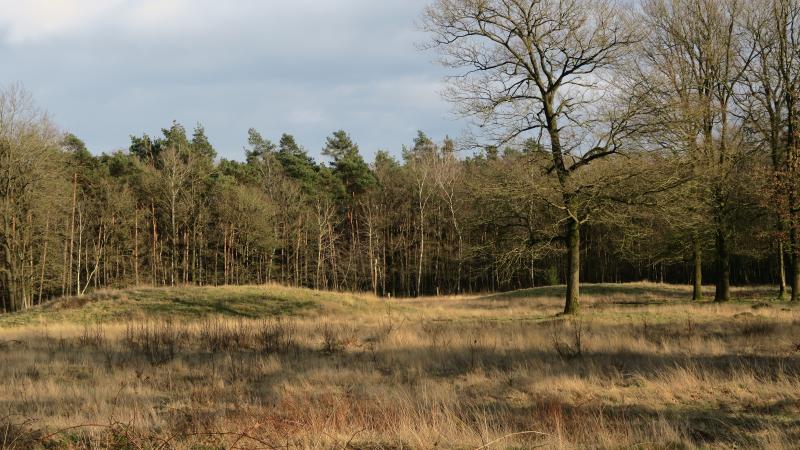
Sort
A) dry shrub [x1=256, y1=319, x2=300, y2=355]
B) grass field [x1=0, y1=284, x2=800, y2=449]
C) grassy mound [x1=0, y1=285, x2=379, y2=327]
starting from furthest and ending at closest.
Result: grassy mound [x1=0, y1=285, x2=379, y2=327], dry shrub [x1=256, y1=319, x2=300, y2=355], grass field [x1=0, y1=284, x2=800, y2=449]

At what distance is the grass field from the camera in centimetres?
540

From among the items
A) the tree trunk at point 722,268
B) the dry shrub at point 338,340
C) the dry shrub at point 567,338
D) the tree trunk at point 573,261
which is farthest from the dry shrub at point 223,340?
the tree trunk at point 722,268

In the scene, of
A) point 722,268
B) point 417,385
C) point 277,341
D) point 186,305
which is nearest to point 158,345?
point 277,341

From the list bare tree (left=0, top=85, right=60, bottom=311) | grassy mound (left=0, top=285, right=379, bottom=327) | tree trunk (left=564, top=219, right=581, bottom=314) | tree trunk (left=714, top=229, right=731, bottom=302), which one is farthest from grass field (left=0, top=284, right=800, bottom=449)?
bare tree (left=0, top=85, right=60, bottom=311)

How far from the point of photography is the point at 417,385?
8742 mm

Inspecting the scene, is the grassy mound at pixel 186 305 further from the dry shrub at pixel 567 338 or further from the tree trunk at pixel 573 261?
the dry shrub at pixel 567 338

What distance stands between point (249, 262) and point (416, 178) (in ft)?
64.8

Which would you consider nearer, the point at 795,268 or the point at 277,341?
the point at 277,341

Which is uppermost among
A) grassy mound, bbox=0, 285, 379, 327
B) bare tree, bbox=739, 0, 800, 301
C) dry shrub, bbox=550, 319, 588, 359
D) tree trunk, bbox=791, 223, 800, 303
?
bare tree, bbox=739, 0, 800, 301

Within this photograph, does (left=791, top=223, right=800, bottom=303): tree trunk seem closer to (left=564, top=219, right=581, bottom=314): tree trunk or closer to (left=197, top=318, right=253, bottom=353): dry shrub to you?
(left=564, top=219, right=581, bottom=314): tree trunk

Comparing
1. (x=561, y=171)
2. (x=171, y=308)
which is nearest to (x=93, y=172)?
(x=171, y=308)

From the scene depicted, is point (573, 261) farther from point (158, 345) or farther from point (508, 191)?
point (158, 345)

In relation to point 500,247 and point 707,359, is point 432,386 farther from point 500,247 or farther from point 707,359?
point 500,247

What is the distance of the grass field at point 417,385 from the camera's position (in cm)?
540
